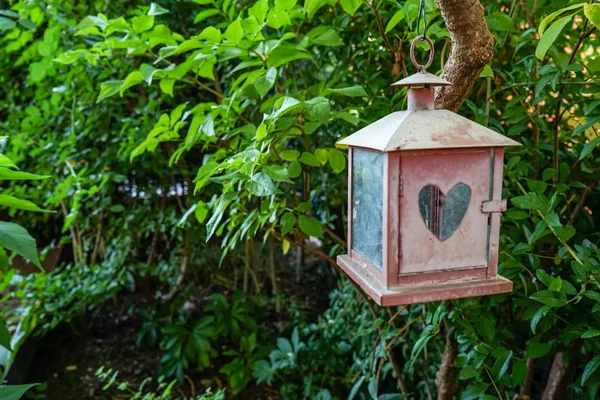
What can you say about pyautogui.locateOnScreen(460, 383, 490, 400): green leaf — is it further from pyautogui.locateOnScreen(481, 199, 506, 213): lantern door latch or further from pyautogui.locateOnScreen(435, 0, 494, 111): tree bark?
pyautogui.locateOnScreen(435, 0, 494, 111): tree bark

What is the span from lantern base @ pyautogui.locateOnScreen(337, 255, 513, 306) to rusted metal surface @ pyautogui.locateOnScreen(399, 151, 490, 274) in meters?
0.03

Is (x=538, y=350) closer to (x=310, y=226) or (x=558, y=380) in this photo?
(x=558, y=380)

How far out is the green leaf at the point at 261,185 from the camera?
3.02 feet

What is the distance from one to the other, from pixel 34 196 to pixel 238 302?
3.99 feet

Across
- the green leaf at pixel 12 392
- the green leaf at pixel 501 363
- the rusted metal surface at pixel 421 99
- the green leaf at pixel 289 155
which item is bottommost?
the green leaf at pixel 501 363

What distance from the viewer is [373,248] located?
90 cm

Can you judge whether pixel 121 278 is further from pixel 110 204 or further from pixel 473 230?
pixel 473 230

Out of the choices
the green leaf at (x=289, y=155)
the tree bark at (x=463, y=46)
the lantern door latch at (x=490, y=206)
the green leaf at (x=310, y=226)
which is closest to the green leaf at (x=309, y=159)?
the green leaf at (x=289, y=155)

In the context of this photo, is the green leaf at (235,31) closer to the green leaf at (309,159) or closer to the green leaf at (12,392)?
the green leaf at (309,159)

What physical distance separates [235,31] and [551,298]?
940 mm

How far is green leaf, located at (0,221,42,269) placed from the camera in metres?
0.80

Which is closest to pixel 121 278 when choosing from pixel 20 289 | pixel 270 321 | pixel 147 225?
pixel 147 225

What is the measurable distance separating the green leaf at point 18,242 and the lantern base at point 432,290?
60cm

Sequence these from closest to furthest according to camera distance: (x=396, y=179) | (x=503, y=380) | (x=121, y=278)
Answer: (x=396, y=179) → (x=503, y=380) → (x=121, y=278)
